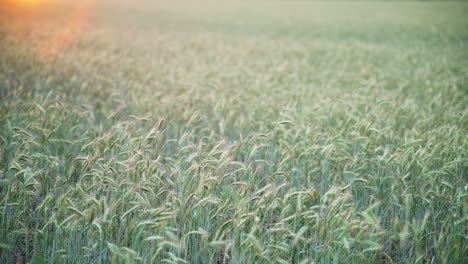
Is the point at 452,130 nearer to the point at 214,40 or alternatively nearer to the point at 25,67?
the point at 25,67

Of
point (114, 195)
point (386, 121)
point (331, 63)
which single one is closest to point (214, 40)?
point (331, 63)

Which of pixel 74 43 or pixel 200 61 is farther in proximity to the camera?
pixel 74 43

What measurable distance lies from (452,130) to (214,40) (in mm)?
A: 12804

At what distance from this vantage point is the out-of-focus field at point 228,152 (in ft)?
8.65

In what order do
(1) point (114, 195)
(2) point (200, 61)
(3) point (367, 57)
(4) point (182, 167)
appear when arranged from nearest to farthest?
(1) point (114, 195)
(4) point (182, 167)
(2) point (200, 61)
(3) point (367, 57)

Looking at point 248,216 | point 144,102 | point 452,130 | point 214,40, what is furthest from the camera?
point 214,40

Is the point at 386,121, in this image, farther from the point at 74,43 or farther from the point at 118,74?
the point at 74,43

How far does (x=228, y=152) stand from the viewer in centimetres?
321

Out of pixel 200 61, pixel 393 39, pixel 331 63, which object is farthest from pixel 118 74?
pixel 393 39

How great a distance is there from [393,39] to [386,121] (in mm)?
15565

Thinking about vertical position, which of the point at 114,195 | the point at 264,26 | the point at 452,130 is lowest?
the point at 114,195

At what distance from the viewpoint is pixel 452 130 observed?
4492mm

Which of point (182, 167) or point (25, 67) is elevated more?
point (25, 67)

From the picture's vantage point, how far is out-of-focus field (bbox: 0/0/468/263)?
264 centimetres
